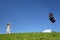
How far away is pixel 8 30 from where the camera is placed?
28.7 metres

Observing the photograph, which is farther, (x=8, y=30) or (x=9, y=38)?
(x=8, y=30)

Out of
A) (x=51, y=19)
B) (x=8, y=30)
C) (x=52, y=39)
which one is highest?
(x=51, y=19)

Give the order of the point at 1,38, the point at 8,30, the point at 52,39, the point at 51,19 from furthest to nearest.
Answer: the point at 51,19, the point at 8,30, the point at 1,38, the point at 52,39

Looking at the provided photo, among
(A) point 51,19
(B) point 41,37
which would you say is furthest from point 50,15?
(B) point 41,37

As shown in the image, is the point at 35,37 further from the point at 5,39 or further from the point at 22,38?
the point at 5,39

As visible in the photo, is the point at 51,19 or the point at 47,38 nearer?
the point at 47,38

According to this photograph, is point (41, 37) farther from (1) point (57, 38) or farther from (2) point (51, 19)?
(2) point (51, 19)

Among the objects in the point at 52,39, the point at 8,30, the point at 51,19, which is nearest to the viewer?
the point at 52,39

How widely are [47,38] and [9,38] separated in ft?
14.1

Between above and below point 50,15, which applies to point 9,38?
below

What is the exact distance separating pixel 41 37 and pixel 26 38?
1754 millimetres

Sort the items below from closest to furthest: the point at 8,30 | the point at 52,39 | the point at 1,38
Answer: the point at 52,39
the point at 1,38
the point at 8,30

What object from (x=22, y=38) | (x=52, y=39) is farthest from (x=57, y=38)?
(x=22, y=38)

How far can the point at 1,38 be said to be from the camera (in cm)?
2180
